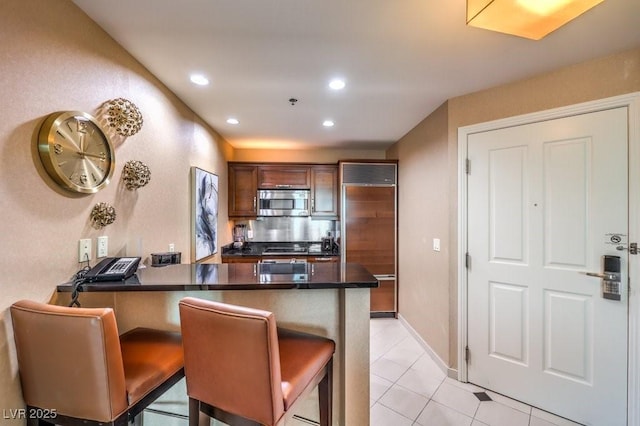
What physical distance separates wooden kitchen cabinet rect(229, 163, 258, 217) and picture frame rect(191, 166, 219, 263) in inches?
25.9

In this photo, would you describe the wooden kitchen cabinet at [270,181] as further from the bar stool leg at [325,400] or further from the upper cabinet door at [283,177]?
the bar stool leg at [325,400]

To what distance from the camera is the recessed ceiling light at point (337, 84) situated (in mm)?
2145

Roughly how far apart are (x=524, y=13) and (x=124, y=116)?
211cm

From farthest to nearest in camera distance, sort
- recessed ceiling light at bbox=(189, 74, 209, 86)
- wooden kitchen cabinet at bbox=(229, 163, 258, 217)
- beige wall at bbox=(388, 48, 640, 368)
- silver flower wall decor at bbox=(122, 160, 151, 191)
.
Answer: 1. wooden kitchen cabinet at bbox=(229, 163, 258, 217)
2. recessed ceiling light at bbox=(189, 74, 209, 86)
3. beige wall at bbox=(388, 48, 640, 368)
4. silver flower wall decor at bbox=(122, 160, 151, 191)

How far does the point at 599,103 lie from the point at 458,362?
7.18ft

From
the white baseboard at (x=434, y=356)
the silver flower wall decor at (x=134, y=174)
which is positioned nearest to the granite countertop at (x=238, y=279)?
the silver flower wall decor at (x=134, y=174)

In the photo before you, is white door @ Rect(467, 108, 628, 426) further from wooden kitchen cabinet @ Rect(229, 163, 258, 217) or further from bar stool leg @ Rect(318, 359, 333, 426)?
wooden kitchen cabinet @ Rect(229, 163, 258, 217)

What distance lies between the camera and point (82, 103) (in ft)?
4.77

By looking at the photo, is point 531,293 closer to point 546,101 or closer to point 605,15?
point 546,101

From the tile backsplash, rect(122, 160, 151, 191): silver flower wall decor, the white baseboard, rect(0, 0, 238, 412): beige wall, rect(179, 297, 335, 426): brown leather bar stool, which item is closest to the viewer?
rect(179, 297, 335, 426): brown leather bar stool

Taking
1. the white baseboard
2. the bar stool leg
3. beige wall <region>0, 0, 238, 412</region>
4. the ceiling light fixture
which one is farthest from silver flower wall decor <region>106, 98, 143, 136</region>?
the white baseboard

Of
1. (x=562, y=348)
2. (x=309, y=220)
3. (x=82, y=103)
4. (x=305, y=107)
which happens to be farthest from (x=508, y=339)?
(x=82, y=103)

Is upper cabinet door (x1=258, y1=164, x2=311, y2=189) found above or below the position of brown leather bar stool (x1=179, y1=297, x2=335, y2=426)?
above

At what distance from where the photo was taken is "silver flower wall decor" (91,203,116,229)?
153 cm
